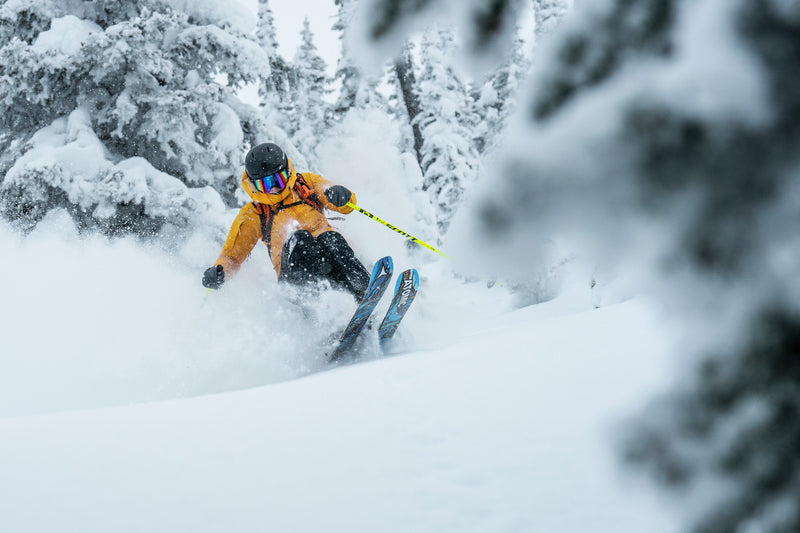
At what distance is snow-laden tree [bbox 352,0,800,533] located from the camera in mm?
648

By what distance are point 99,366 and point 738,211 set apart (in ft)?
20.2

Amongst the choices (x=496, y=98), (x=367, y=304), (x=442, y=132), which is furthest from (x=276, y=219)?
(x=496, y=98)

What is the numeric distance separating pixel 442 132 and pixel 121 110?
13.3m

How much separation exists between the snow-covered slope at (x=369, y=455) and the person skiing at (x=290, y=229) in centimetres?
261

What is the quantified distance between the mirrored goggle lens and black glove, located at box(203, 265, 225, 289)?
1.03 metres

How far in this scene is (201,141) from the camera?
30.4ft

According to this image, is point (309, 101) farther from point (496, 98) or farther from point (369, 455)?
point (369, 455)

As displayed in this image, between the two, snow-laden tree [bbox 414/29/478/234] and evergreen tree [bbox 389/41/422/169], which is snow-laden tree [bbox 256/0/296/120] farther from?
snow-laden tree [bbox 414/29/478/234]

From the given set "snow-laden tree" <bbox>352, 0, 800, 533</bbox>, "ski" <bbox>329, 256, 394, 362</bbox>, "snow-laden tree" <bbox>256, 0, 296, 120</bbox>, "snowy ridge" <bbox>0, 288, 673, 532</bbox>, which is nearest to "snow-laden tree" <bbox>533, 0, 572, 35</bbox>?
"snow-laden tree" <bbox>256, 0, 296, 120</bbox>

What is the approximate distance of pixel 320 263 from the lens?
600 centimetres

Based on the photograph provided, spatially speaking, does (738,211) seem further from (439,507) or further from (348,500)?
(348,500)

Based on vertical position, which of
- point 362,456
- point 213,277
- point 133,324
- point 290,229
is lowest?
point 362,456

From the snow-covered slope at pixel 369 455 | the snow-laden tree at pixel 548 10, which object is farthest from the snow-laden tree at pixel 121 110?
the snow-laden tree at pixel 548 10

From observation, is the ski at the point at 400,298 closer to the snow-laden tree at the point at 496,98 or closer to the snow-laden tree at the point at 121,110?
the snow-laden tree at the point at 121,110
